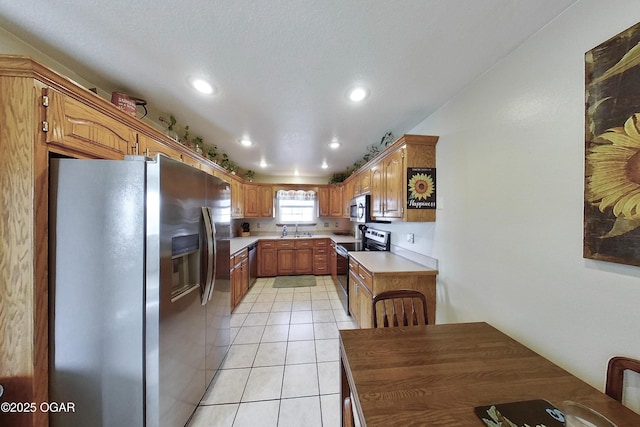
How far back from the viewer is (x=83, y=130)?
120cm

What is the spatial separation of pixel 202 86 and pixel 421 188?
6.99ft

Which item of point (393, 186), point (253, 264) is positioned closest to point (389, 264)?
point (393, 186)

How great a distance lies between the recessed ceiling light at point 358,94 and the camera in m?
1.69

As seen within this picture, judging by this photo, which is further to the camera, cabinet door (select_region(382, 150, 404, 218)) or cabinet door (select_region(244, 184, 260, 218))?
cabinet door (select_region(244, 184, 260, 218))

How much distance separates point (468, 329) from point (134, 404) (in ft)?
6.67

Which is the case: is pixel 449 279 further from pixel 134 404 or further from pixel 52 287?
pixel 52 287

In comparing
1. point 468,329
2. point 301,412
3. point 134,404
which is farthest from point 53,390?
point 468,329

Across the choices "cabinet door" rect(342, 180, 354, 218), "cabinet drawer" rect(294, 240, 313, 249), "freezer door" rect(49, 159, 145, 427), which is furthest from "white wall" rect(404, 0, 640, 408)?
"cabinet drawer" rect(294, 240, 313, 249)

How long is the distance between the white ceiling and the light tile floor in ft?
8.27

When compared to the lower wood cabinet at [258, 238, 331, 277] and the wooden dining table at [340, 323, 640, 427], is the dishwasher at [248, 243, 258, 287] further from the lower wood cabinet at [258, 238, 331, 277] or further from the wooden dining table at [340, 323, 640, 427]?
the wooden dining table at [340, 323, 640, 427]

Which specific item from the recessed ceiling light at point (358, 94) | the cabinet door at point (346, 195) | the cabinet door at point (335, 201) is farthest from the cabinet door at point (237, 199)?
the recessed ceiling light at point (358, 94)

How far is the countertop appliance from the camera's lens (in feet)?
10.1

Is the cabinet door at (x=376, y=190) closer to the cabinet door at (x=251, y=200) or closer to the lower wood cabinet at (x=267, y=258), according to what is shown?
the lower wood cabinet at (x=267, y=258)

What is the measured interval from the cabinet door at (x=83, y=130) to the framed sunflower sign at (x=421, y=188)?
2.37 m
